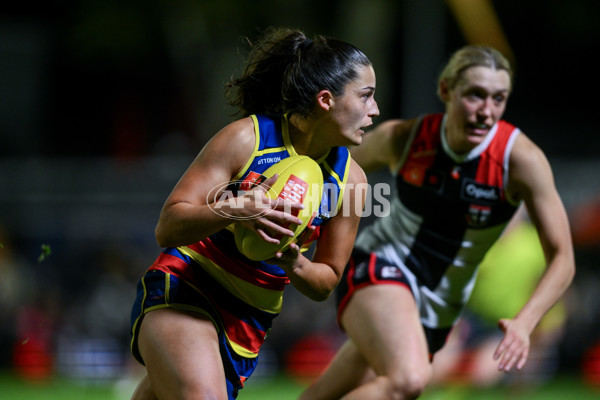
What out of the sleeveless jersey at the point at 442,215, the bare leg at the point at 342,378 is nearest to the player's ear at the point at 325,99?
the sleeveless jersey at the point at 442,215

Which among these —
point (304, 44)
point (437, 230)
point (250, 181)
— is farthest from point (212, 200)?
point (437, 230)

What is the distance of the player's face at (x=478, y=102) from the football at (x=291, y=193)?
143 cm

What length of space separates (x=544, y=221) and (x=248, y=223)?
184cm

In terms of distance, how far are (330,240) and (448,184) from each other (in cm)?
124

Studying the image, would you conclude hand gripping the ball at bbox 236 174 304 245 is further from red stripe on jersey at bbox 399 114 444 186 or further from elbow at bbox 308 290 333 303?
red stripe on jersey at bbox 399 114 444 186

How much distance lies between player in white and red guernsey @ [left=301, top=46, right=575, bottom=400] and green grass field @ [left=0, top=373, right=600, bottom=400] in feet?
8.73

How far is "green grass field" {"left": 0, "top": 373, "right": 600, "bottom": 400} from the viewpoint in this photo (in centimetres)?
750

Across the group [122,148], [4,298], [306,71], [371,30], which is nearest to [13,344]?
[4,298]

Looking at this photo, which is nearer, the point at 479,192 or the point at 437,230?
the point at 479,192

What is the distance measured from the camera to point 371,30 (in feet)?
45.2

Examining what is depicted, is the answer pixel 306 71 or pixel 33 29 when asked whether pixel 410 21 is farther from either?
pixel 306 71

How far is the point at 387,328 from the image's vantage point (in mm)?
4293

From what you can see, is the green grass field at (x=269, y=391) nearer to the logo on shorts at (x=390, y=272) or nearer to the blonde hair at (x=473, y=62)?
the logo on shorts at (x=390, y=272)

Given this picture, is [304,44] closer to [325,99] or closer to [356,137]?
[325,99]
